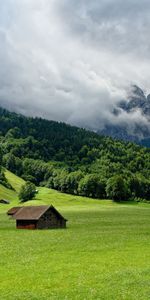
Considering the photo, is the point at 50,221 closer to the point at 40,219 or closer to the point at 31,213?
the point at 40,219

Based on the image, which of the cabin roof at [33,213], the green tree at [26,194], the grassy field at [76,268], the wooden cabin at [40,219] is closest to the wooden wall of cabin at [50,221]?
the wooden cabin at [40,219]

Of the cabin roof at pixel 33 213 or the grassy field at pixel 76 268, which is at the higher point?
the cabin roof at pixel 33 213

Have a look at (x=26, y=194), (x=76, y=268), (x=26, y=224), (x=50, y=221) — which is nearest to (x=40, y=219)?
(x=50, y=221)

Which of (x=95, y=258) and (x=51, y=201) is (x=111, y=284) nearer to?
(x=95, y=258)

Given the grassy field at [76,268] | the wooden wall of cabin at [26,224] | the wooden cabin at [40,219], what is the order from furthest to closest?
the wooden cabin at [40,219] < the wooden wall of cabin at [26,224] < the grassy field at [76,268]

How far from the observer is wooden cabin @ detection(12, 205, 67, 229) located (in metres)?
93.8

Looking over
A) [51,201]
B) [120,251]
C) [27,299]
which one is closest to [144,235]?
[120,251]

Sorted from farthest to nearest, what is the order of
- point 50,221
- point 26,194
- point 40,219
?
1. point 26,194
2. point 50,221
3. point 40,219

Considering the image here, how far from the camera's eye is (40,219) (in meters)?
94.8

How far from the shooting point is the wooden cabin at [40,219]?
3693 inches

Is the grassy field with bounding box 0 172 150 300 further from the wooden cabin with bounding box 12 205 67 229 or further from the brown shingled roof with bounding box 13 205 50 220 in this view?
the brown shingled roof with bounding box 13 205 50 220

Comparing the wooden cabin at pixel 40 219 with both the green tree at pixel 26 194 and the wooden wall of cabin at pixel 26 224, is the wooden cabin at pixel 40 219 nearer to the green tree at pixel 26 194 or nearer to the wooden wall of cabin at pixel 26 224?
the wooden wall of cabin at pixel 26 224

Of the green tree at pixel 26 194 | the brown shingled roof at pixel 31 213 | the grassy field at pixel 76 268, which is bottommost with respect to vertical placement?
the grassy field at pixel 76 268

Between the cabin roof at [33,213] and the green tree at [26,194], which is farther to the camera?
the green tree at [26,194]
